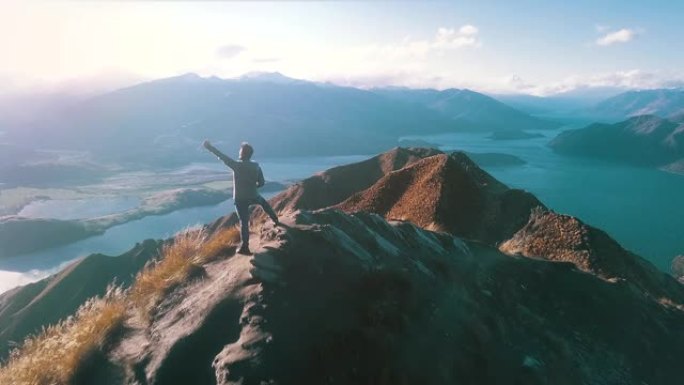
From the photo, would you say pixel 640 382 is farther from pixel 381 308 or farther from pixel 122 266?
pixel 122 266

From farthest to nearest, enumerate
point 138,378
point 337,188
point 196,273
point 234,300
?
point 337,188, point 196,273, point 234,300, point 138,378

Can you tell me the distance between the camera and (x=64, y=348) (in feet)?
35.9

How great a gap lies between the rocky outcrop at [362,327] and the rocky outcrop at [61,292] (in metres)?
75.1

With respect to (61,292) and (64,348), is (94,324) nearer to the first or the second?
(64,348)

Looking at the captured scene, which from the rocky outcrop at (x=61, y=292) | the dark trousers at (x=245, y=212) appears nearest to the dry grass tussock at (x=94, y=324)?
the dark trousers at (x=245, y=212)

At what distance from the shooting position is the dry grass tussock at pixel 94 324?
10.5 m

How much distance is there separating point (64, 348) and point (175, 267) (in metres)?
3.39

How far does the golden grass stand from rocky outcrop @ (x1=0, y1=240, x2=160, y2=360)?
74413mm

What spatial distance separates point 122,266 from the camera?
3994 inches

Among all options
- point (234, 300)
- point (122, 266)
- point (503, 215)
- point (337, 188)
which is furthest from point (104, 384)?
point (122, 266)

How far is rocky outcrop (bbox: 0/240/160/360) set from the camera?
83.9 m

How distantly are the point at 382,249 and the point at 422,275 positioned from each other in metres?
1.35

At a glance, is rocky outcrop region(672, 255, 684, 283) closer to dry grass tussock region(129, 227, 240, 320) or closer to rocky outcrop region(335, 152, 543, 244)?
rocky outcrop region(335, 152, 543, 244)

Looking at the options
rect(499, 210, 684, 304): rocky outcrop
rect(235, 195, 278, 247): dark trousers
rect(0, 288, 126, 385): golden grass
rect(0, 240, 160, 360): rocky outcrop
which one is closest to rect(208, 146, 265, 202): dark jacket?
rect(235, 195, 278, 247): dark trousers
